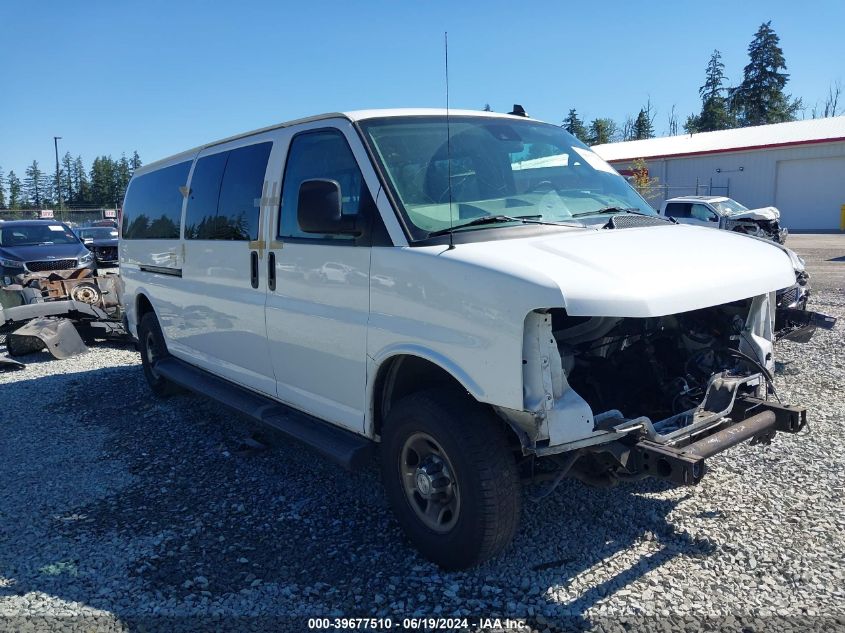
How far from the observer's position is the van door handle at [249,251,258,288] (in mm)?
4639

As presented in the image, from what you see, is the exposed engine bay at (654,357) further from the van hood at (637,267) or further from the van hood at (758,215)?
the van hood at (758,215)

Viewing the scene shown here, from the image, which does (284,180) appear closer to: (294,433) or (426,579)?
(294,433)

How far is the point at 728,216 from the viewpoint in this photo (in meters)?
18.8

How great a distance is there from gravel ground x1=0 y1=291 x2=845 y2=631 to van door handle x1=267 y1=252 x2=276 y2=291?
139 centimetres

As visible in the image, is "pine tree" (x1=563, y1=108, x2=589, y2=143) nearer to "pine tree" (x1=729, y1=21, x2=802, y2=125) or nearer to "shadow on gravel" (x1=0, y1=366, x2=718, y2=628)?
"pine tree" (x1=729, y1=21, x2=802, y2=125)

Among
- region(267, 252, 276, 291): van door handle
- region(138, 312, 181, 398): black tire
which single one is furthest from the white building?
region(267, 252, 276, 291): van door handle

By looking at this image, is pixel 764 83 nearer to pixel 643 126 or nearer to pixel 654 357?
pixel 643 126

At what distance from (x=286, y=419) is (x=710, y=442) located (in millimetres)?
2528

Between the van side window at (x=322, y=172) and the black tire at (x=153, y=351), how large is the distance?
9.80 ft

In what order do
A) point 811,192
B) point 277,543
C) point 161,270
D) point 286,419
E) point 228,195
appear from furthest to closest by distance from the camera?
point 811,192, point 161,270, point 228,195, point 286,419, point 277,543

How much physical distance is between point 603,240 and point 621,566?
65.0 inches

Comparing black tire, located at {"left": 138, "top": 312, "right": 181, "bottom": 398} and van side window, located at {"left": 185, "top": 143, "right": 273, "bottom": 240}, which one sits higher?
van side window, located at {"left": 185, "top": 143, "right": 273, "bottom": 240}

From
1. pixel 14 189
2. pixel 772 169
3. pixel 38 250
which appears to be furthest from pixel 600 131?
pixel 14 189

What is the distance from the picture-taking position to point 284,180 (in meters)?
4.46
